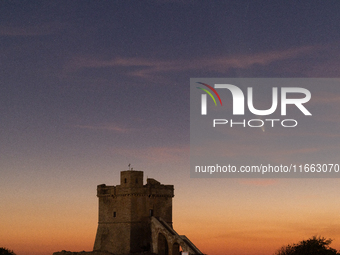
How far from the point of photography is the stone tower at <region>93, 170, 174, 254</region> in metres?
80.8

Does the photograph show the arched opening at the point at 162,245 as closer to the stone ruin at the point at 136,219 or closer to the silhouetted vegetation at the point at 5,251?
the stone ruin at the point at 136,219

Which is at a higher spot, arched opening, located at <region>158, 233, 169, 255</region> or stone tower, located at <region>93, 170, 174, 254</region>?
stone tower, located at <region>93, 170, 174, 254</region>

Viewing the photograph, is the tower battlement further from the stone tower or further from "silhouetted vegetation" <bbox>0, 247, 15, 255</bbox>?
"silhouetted vegetation" <bbox>0, 247, 15, 255</bbox>

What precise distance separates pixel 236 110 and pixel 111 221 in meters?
31.0

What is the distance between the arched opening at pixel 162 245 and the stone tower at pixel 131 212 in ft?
4.95

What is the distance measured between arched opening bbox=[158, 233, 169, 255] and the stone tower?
1.51 metres

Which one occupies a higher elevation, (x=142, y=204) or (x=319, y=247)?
(x=142, y=204)

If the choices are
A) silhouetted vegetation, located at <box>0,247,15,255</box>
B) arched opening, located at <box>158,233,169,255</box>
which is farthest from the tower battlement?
silhouetted vegetation, located at <box>0,247,15,255</box>

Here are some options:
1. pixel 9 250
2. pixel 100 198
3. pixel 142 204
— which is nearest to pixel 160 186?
pixel 142 204

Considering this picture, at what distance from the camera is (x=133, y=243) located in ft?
264

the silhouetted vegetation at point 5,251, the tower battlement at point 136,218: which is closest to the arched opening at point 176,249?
the tower battlement at point 136,218

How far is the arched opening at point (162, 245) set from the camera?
79.1 m

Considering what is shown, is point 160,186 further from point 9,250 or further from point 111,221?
point 9,250

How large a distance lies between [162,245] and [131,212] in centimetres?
604
